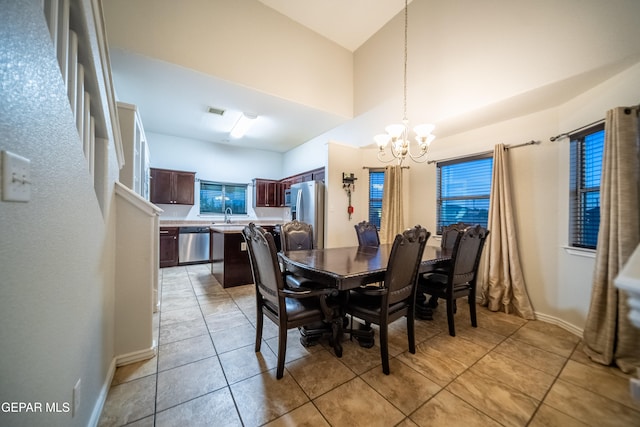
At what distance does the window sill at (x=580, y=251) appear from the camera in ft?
7.44

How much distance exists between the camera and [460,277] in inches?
93.5

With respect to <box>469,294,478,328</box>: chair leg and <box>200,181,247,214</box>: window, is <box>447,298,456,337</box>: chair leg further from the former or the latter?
<box>200,181,247,214</box>: window

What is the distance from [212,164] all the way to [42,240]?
18.5ft

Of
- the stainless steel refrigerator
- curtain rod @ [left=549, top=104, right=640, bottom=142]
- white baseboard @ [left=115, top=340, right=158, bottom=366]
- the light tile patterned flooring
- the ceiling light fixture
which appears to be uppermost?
the ceiling light fixture

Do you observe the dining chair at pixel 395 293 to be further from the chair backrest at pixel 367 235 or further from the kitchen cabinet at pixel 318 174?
the kitchen cabinet at pixel 318 174

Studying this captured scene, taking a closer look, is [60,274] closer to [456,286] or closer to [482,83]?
[456,286]

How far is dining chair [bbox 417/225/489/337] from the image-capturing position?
2271mm

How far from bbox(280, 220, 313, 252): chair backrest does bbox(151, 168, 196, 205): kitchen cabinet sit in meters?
3.52

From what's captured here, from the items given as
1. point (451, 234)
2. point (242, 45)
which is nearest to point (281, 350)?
point (451, 234)

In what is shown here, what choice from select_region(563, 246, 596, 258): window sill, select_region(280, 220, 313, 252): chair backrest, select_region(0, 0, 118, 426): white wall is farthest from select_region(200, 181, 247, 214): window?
select_region(563, 246, 596, 258): window sill

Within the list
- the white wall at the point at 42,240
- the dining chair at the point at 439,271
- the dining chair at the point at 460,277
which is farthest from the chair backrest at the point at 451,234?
the white wall at the point at 42,240

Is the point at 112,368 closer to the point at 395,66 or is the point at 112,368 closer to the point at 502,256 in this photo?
the point at 502,256

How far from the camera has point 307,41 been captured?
3.96 m

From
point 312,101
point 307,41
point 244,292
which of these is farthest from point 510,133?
point 244,292
